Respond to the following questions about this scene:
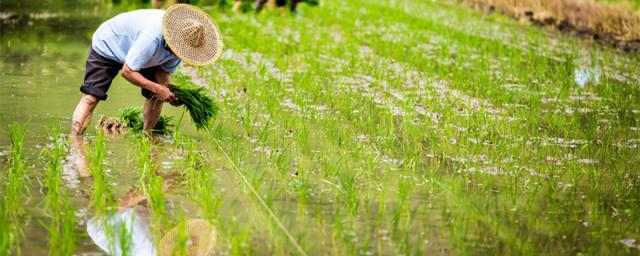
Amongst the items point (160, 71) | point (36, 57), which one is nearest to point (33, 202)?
point (160, 71)

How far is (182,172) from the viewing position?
552 cm

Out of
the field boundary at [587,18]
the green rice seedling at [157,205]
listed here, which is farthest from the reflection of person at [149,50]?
the field boundary at [587,18]

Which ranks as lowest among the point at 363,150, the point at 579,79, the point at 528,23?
the point at 528,23

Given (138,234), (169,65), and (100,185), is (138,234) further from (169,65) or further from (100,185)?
(169,65)

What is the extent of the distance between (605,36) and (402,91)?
22.1ft

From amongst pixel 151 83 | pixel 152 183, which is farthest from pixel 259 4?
pixel 152 183

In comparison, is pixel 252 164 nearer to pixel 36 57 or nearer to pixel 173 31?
pixel 173 31

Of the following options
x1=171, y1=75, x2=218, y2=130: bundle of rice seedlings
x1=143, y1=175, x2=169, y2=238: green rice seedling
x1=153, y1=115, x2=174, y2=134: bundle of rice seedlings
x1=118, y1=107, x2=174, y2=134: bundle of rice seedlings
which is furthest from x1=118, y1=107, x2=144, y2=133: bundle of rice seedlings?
x1=143, y1=175, x2=169, y2=238: green rice seedling

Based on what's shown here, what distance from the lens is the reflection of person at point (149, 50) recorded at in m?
6.07

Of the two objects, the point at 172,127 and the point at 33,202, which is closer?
the point at 33,202

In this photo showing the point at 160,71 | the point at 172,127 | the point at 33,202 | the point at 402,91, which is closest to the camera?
the point at 33,202

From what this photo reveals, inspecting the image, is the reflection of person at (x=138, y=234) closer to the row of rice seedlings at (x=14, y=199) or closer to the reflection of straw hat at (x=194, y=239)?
the reflection of straw hat at (x=194, y=239)

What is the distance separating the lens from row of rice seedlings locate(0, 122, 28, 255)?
13.0ft

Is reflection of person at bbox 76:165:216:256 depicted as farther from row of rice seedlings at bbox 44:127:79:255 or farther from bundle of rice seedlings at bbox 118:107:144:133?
bundle of rice seedlings at bbox 118:107:144:133
